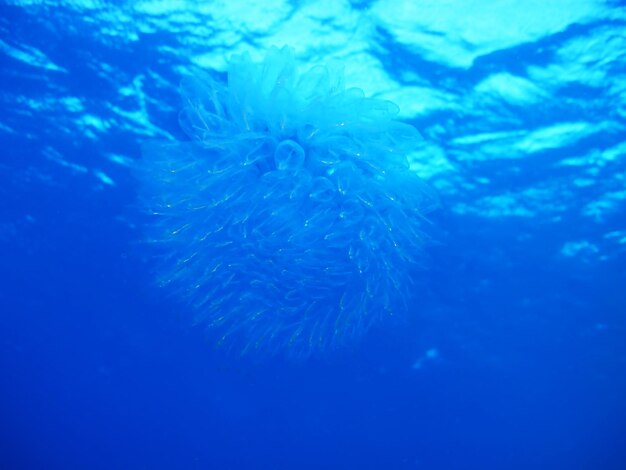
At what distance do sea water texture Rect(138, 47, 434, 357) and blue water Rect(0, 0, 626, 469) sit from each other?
1.47ft

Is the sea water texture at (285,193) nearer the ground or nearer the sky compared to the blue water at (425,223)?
nearer the ground

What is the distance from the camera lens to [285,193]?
4.46 metres

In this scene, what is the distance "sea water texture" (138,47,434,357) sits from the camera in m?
4.38

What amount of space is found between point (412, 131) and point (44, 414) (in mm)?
39423

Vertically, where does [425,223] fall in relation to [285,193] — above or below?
above

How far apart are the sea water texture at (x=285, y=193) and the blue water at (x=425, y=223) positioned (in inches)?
17.6

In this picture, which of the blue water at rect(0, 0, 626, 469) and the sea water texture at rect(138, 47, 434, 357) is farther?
the blue water at rect(0, 0, 626, 469)

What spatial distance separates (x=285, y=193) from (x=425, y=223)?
6497 millimetres

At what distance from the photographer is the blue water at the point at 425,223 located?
22.0 ft

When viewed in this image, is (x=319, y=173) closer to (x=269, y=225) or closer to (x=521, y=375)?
(x=269, y=225)

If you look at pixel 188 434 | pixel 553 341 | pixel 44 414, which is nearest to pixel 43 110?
pixel 553 341

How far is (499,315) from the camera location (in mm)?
15898

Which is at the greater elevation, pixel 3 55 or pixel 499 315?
pixel 499 315

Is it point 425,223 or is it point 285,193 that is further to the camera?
point 425,223
